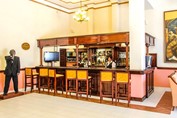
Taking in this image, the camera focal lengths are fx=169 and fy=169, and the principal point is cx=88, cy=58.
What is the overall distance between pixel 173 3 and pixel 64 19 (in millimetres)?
5635

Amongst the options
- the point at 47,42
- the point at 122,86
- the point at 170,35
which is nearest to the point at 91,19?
the point at 47,42

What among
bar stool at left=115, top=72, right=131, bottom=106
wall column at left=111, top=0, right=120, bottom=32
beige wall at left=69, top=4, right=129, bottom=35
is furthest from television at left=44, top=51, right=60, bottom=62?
bar stool at left=115, top=72, right=131, bottom=106

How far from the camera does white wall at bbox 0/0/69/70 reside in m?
6.62

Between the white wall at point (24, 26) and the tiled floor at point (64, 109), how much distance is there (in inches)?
91.7

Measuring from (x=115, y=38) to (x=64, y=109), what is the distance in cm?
289

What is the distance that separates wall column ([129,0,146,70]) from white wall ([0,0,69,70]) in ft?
14.8

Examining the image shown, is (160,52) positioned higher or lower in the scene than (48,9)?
lower

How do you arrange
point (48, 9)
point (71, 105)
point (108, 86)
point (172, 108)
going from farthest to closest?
point (48, 9) → point (108, 86) → point (71, 105) → point (172, 108)

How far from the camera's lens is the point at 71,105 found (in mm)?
4957

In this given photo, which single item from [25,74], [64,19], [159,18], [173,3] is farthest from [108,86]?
[64,19]

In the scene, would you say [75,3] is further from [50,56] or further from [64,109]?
[64,109]

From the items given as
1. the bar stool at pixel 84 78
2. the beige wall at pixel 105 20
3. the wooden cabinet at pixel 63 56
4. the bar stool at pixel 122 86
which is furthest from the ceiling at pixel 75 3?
the bar stool at pixel 122 86

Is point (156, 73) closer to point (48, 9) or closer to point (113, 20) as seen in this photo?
point (113, 20)

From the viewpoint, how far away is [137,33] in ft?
17.7
